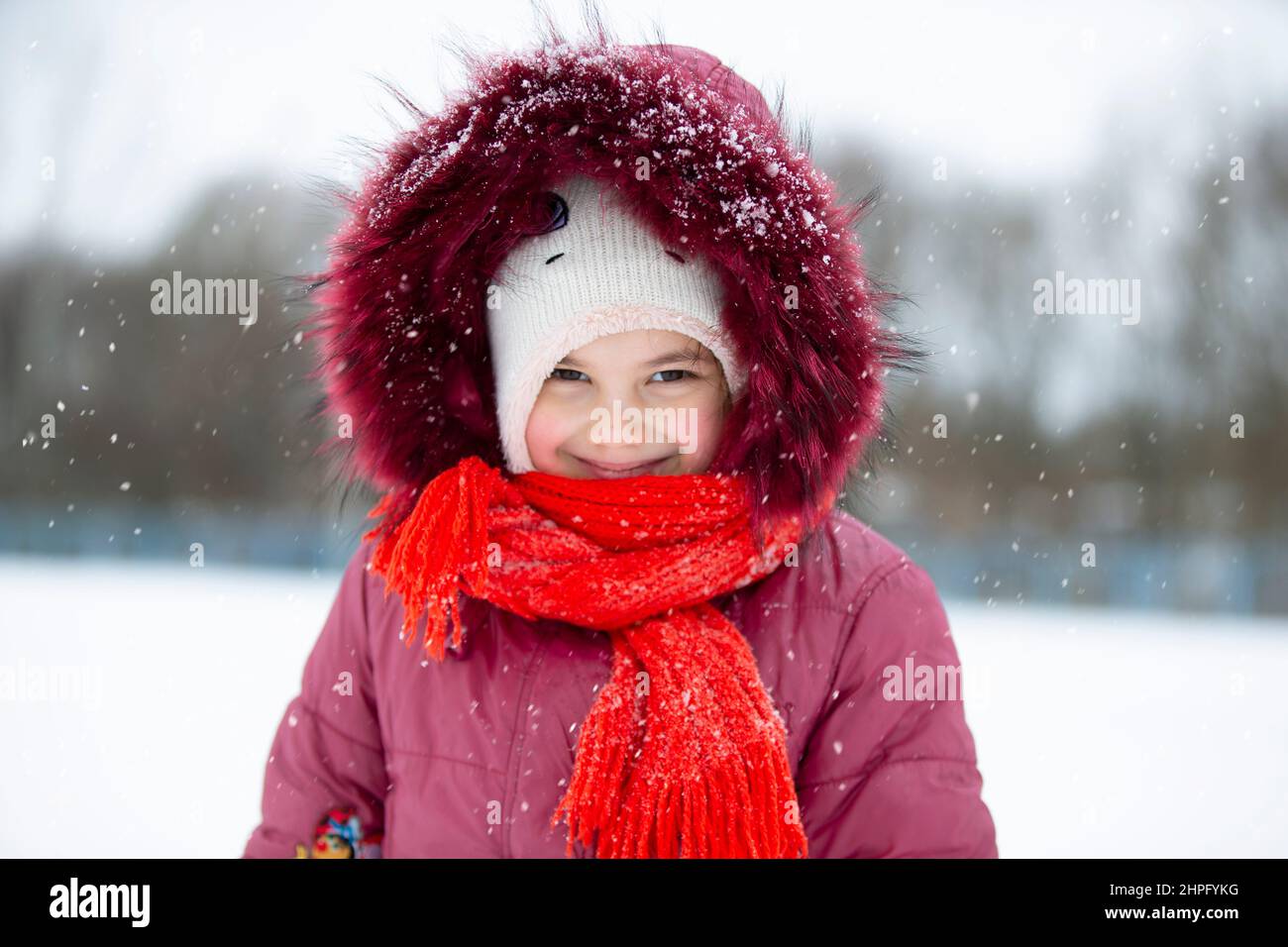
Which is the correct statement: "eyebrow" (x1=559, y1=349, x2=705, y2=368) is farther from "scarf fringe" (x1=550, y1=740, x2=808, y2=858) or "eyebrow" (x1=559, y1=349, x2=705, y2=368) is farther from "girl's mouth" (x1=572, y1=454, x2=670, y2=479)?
"scarf fringe" (x1=550, y1=740, x2=808, y2=858)

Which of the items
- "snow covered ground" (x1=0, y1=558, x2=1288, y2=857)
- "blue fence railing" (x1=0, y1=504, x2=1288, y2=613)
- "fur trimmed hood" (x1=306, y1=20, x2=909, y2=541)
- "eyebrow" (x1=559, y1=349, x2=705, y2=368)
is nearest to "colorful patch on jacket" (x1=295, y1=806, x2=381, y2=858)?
"fur trimmed hood" (x1=306, y1=20, x2=909, y2=541)

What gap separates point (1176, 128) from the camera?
12.0 m

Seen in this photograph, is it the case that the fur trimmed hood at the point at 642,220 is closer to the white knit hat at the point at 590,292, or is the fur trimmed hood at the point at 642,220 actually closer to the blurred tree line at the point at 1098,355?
the white knit hat at the point at 590,292

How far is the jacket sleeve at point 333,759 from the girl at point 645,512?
A: 9 cm

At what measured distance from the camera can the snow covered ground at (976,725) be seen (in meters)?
3.46

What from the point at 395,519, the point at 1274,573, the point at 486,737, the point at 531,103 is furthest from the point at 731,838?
the point at 1274,573

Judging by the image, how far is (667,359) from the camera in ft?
4.28

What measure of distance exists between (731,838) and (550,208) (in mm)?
812

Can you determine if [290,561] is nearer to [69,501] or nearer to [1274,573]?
[69,501]

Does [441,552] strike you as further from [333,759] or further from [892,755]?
[892,755]

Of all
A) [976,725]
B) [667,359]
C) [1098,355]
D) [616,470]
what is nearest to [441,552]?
[616,470]

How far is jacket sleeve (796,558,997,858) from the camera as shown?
1241 mm

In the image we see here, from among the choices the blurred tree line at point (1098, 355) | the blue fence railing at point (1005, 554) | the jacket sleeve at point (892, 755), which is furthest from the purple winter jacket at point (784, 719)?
the blurred tree line at point (1098, 355)

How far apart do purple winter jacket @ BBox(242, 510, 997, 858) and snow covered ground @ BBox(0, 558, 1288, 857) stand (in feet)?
6.59
